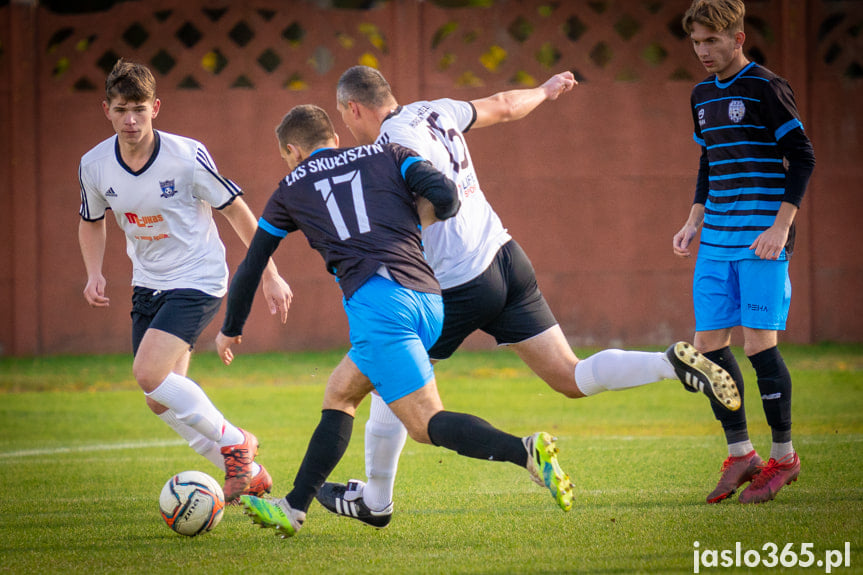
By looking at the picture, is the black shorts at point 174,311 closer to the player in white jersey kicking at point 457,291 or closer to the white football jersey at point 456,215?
the player in white jersey kicking at point 457,291

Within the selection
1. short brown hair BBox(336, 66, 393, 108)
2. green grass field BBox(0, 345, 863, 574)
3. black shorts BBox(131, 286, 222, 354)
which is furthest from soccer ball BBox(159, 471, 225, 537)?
short brown hair BBox(336, 66, 393, 108)

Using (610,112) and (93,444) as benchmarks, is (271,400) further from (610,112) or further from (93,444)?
(610,112)

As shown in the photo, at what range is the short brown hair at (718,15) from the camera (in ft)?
16.5

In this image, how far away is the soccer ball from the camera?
4.60 meters

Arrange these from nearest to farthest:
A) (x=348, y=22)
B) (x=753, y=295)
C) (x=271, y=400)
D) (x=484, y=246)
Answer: (x=484, y=246), (x=753, y=295), (x=271, y=400), (x=348, y=22)

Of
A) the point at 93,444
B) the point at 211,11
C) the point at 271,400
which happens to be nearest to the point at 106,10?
the point at 211,11

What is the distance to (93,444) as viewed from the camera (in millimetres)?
7715

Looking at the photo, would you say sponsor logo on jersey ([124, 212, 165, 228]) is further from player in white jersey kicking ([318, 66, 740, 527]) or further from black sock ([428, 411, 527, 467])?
black sock ([428, 411, 527, 467])

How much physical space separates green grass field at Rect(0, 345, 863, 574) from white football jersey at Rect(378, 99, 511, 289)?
120 centimetres

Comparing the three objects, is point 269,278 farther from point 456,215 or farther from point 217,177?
point 456,215

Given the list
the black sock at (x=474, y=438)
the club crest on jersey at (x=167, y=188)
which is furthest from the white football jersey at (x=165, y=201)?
the black sock at (x=474, y=438)

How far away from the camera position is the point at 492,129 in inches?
508

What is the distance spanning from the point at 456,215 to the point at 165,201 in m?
1.81

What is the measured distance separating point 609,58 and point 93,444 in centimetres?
838
